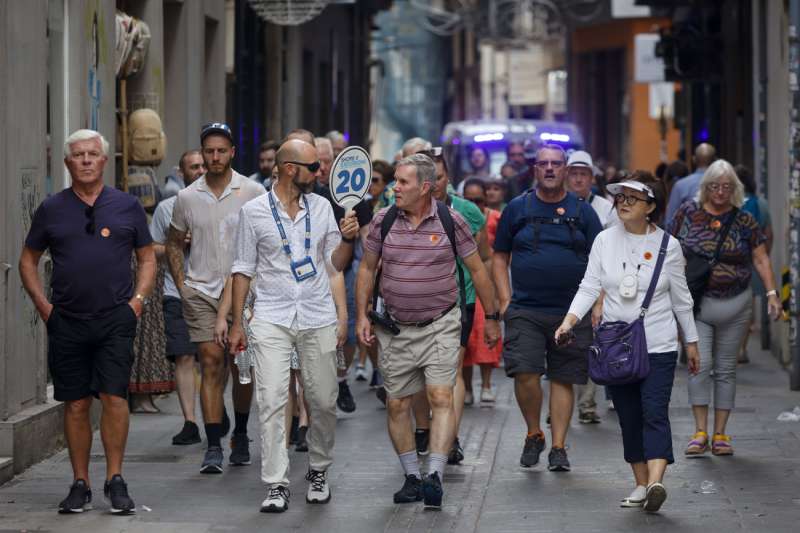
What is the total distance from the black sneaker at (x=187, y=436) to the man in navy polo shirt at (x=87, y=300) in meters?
2.39

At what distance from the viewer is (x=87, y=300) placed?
8.64 m

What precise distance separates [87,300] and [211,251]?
1.64 metres

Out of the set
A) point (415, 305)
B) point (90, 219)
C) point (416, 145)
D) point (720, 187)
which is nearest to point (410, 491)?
point (415, 305)

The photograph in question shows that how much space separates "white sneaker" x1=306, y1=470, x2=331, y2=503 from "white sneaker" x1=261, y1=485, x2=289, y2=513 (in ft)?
0.72

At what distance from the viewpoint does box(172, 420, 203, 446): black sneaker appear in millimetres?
11227

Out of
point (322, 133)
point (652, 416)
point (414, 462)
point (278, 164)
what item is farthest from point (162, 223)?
point (322, 133)

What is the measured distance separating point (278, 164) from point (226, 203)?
3.69 ft

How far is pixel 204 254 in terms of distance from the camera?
1021cm

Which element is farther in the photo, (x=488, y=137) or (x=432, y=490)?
(x=488, y=137)

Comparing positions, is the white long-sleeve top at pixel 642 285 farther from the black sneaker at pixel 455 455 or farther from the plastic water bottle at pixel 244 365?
the plastic water bottle at pixel 244 365

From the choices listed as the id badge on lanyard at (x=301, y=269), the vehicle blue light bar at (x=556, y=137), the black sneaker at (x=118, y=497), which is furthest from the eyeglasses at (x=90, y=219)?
the vehicle blue light bar at (x=556, y=137)

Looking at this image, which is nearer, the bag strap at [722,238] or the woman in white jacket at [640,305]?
the woman in white jacket at [640,305]

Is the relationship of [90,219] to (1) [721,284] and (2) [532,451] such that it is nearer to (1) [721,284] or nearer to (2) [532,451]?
(2) [532,451]

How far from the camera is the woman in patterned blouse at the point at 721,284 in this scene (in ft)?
35.4
